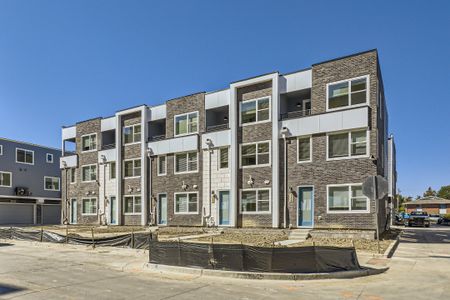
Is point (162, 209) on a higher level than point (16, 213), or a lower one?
higher

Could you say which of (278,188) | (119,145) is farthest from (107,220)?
(278,188)

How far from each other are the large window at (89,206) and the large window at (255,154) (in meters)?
16.6

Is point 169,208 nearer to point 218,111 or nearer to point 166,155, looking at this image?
point 166,155

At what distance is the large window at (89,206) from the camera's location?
34.2 meters

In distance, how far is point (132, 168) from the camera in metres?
31.7

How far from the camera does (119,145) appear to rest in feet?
106

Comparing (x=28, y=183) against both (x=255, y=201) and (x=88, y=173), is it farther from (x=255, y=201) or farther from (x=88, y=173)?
(x=255, y=201)

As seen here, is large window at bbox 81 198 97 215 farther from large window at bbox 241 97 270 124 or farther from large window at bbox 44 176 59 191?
large window at bbox 241 97 270 124

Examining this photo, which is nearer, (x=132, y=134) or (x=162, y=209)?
(x=162, y=209)

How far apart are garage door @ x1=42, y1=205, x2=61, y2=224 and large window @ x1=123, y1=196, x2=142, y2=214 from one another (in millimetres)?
21051

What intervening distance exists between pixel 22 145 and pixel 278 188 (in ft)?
118

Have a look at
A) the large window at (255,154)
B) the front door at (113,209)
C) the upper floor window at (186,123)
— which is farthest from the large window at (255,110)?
the front door at (113,209)

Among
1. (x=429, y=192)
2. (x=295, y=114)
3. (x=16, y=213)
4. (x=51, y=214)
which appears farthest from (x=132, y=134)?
(x=429, y=192)

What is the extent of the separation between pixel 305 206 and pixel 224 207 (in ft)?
19.6
